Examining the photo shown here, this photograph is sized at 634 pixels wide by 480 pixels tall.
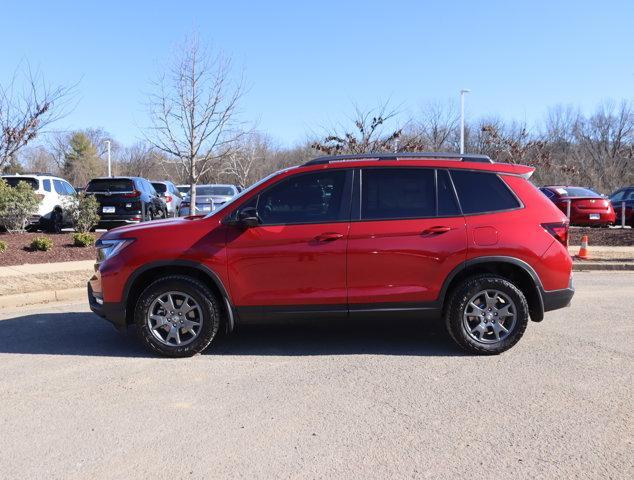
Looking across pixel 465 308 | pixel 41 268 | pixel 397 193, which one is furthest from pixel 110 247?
pixel 41 268

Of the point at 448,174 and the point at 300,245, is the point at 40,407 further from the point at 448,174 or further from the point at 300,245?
the point at 448,174

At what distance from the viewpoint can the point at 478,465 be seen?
3219 mm

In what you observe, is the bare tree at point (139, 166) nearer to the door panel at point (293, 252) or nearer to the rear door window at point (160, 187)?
the rear door window at point (160, 187)

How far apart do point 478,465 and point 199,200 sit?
16082 millimetres

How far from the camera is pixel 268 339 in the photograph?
19.5ft

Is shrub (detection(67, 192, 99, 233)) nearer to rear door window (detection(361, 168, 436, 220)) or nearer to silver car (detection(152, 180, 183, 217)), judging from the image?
silver car (detection(152, 180, 183, 217))

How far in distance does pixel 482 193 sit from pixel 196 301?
9.43 feet

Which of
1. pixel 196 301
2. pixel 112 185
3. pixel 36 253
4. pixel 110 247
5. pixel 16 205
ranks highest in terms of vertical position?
pixel 112 185

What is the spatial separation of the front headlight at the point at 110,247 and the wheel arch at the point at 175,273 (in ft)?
0.98

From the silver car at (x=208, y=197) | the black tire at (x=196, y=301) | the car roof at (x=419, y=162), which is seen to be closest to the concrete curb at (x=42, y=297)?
the black tire at (x=196, y=301)

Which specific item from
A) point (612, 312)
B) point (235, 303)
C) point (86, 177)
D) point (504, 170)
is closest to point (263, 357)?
point (235, 303)

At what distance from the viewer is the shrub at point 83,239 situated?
462 inches

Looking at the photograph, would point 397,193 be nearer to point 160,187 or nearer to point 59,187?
point 59,187

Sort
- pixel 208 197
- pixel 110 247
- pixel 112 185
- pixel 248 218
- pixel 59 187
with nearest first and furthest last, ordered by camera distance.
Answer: pixel 248 218 → pixel 110 247 → pixel 112 185 → pixel 59 187 → pixel 208 197
